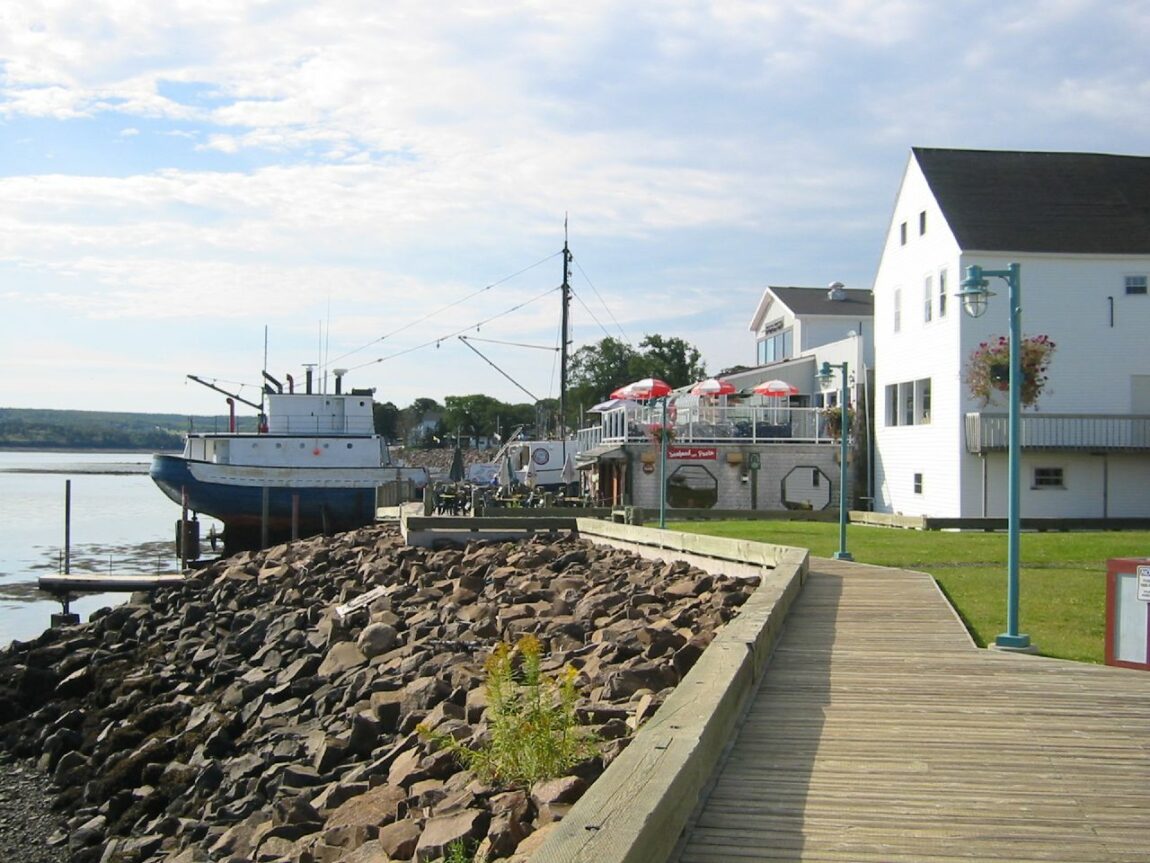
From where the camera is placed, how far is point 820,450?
137 ft

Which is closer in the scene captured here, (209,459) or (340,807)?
(340,807)

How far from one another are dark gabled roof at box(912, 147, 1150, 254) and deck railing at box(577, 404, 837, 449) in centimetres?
976

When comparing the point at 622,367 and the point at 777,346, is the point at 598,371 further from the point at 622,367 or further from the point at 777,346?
the point at 777,346

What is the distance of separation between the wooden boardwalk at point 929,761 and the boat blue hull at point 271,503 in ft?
Answer: 119

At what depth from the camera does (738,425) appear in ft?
139

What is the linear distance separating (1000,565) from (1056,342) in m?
15.9

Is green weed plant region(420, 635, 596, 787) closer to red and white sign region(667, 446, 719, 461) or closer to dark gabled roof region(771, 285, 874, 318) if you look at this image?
red and white sign region(667, 446, 719, 461)

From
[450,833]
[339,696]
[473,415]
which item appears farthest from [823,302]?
[473,415]

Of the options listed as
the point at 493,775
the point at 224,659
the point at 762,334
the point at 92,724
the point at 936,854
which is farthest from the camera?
the point at 762,334

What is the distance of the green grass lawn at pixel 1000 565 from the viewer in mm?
12383

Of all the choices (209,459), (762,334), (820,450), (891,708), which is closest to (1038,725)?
(891,708)

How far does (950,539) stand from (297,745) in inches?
598

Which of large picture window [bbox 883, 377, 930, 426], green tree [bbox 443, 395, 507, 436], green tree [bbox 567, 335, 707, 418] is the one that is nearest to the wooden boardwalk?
large picture window [bbox 883, 377, 930, 426]

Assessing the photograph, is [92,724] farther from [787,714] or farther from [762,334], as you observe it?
[762,334]
